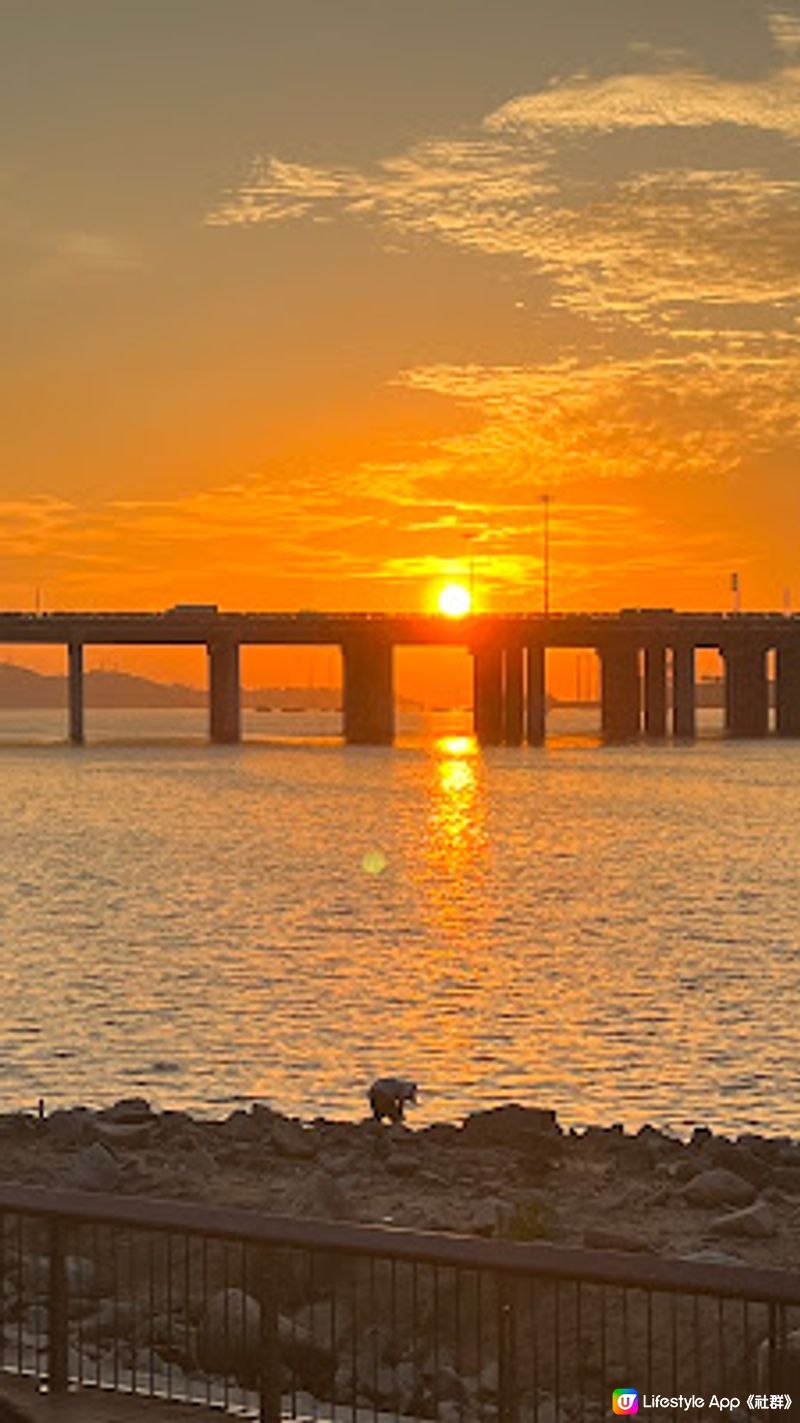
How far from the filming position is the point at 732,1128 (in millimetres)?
33625

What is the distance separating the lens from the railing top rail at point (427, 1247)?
986 centimetres

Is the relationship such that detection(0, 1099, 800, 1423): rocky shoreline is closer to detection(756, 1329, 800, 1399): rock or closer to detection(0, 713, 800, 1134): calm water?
detection(756, 1329, 800, 1399): rock

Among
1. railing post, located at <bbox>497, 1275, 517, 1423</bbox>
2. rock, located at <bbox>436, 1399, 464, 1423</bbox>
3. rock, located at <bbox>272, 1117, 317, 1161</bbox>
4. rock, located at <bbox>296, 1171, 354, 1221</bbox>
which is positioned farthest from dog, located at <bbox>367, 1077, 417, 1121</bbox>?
railing post, located at <bbox>497, 1275, 517, 1423</bbox>

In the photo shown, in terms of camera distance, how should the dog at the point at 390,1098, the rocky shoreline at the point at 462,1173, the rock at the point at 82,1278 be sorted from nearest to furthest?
the rock at the point at 82,1278 → the rocky shoreline at the point at 462,1173 → the dog at the point at 390,1098

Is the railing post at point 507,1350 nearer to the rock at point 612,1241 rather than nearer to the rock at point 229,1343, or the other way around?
the rock at point 229,1343

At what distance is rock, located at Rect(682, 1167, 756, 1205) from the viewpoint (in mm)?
23453

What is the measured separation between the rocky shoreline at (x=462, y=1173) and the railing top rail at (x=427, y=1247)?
9.51m

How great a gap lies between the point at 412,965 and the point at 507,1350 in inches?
1896

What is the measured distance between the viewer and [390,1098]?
104 ft

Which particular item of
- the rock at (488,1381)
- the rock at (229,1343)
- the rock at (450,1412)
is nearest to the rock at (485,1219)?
the rock at (488,1381)

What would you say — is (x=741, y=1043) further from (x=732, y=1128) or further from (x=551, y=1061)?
(x=732, y=1128)

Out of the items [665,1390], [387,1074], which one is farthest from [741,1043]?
[665,1390]

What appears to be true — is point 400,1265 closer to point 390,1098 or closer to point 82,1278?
point 82,1278

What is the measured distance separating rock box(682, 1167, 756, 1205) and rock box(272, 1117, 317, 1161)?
529 centimetres
